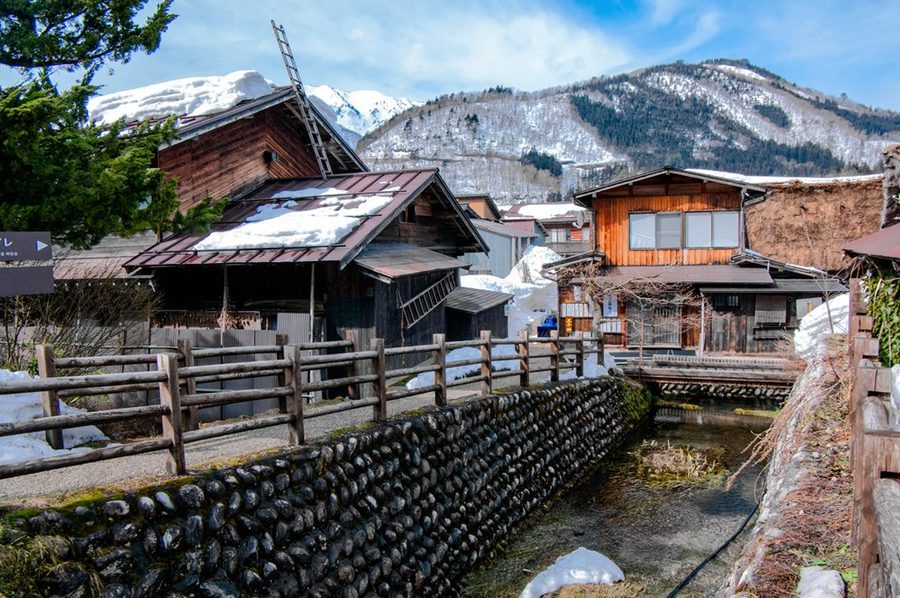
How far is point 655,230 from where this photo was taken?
23891 mm

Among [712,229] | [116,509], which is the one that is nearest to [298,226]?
[116,509]

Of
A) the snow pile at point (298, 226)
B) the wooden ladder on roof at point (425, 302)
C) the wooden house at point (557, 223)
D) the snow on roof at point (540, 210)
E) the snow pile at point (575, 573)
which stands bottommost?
the snow pile at point (575, 573)

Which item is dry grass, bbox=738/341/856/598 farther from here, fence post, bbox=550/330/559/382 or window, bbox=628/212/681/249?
window, bbox=628/212/681/249

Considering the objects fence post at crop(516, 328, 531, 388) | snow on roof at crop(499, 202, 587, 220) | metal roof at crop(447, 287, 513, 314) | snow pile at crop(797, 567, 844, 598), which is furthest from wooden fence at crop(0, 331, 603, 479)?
snow on roof at crop(499, 202, 587, 220)

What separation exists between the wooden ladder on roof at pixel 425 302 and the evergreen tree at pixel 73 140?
5.75 meters

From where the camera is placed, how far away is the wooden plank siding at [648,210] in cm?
2327

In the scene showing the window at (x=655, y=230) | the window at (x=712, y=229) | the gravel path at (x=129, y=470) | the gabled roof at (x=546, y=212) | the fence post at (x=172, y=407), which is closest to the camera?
the gravel path at (x=129, y=470)

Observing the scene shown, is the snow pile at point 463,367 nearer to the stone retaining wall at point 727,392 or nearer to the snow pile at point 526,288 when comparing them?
the stone retaining wall at point 727,392

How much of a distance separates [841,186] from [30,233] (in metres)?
38.0

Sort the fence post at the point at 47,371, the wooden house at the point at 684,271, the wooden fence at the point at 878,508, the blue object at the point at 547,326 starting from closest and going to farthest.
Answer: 1. the wooden fence at the point at 878,508
2. the fence post at the point at 47,371
3. the wooden house at the point at 684,271
4. the blue object at the point at 547,326

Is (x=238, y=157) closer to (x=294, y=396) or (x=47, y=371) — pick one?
(x=294, y=396)

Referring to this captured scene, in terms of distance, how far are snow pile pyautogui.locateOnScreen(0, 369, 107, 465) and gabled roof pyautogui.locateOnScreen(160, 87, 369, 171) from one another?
7191mm

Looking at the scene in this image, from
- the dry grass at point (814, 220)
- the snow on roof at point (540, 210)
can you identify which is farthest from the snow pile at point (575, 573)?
the snow on roof at point (540, 210)

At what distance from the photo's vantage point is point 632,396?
18000 mm
